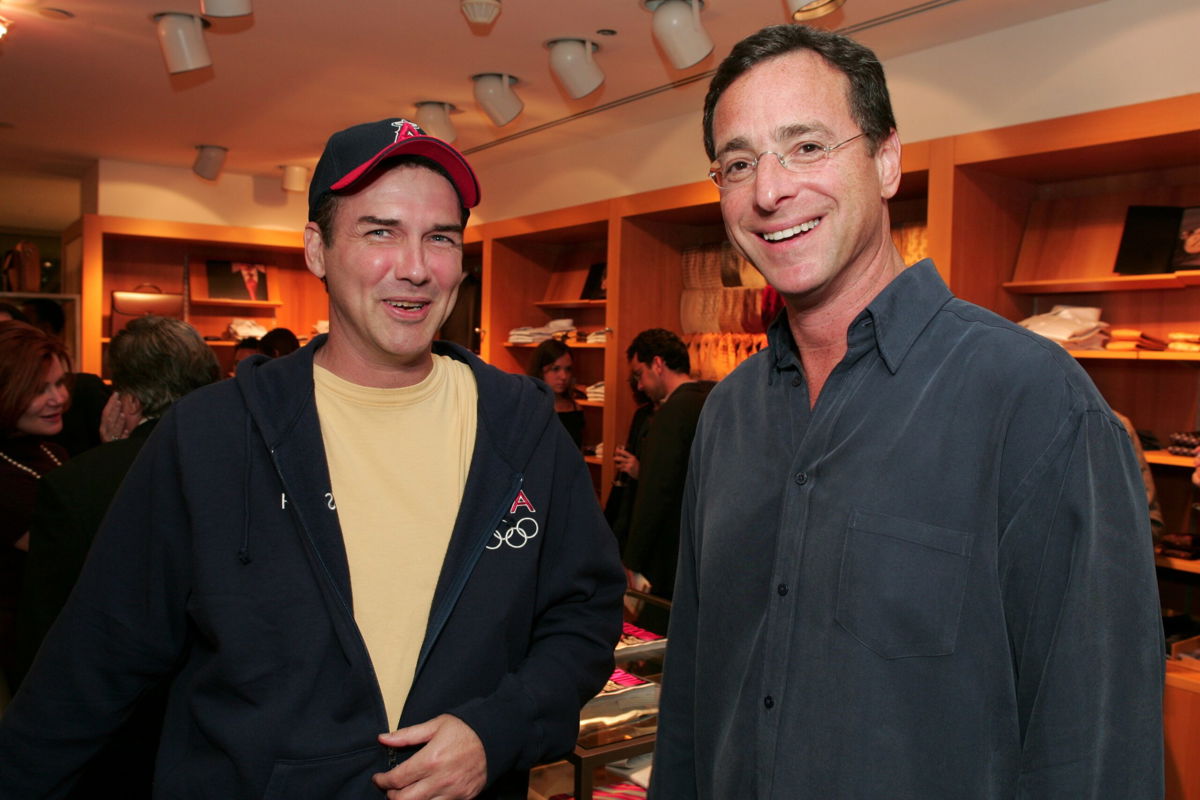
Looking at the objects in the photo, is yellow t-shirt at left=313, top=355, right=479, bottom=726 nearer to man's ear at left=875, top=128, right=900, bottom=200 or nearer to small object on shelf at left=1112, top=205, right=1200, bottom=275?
man's ear at left=875, top=128, right=900, bottom=200

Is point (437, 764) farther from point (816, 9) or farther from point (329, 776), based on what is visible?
point (816, 9)

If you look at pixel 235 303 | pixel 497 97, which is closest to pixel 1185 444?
pixel 497 97

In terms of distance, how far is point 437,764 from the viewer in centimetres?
128

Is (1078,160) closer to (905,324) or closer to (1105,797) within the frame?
(905,324)

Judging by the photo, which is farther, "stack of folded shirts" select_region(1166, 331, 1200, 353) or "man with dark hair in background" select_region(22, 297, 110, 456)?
"man with dark hair in background" select_region(22, 297, 110, 456)

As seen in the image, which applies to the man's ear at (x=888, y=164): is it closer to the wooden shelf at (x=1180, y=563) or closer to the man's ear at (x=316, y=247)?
the man's ear at (x=316, y=247)

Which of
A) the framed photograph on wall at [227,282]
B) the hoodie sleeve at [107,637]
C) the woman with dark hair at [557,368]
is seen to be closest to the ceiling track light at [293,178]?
the framed photograph on wall at [227,282]

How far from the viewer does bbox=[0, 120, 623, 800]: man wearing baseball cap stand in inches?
50.4

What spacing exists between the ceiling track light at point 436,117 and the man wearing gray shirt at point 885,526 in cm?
456

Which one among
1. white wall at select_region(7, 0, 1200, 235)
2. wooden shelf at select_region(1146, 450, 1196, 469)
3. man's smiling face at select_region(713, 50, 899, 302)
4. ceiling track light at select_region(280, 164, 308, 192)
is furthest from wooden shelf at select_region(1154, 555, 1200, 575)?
ceiling track light at select_region(280, 164, 308, 192)

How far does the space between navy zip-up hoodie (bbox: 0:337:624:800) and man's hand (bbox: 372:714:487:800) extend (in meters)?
0.02

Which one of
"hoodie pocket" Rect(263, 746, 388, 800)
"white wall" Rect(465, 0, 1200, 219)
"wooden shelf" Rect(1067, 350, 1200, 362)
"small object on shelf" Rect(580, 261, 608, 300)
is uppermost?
"white wall" Rect(465, 0, 1200, 219)

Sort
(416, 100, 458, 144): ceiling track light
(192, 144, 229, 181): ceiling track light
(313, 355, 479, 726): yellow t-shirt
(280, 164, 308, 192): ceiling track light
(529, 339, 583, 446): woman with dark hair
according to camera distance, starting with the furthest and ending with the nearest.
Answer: (280, 164, 308, 192): ceiling track light
(192, 144, 229, 181): ceiling track light
(529, 339, 583, 446): woman with dark hair
(416, 100, 458, 144): ceiling track light
(313, 355, 479, 726): yellow t-shirt

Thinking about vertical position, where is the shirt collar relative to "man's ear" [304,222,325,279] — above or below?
below
